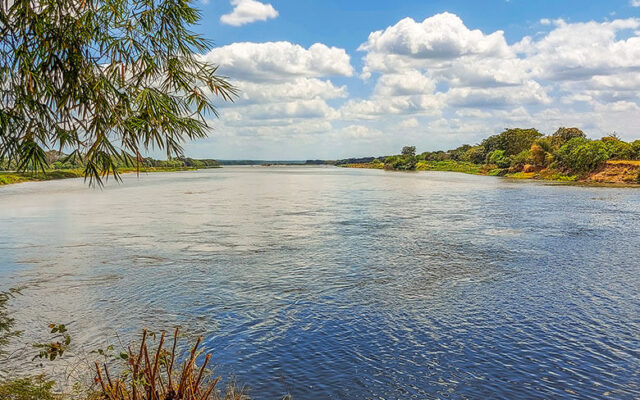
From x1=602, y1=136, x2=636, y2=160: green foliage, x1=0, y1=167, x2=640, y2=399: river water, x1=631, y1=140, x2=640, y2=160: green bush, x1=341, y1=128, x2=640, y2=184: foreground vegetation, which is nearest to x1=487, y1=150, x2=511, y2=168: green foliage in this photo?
x1=341, y1=128, x2=640, y2=184: foreground vegetation

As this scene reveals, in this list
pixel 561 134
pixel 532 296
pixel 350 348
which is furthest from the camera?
pixel 561 134

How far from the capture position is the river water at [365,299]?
39.3 feet

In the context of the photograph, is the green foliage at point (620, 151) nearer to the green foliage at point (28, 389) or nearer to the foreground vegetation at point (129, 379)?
the foreground vegetation at point (129, 379)

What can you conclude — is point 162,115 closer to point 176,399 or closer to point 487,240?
point 176,399

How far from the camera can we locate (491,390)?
1116cm

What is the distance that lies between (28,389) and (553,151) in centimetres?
13708

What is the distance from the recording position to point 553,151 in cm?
12812

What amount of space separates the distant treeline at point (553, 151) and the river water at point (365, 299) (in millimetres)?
72662

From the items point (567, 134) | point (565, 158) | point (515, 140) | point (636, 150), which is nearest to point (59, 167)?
point (565, 158)

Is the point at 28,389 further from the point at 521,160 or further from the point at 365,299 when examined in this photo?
the point at 521,160

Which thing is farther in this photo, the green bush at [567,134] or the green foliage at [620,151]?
the green bush at [567,134]

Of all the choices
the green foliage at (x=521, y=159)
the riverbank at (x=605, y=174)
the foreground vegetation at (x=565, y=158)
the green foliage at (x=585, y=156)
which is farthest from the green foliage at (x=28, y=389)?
the green foliage at (x=521, y=159)

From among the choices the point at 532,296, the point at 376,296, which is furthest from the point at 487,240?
the point at 376,296

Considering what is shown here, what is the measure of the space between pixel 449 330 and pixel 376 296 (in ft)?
13.4
